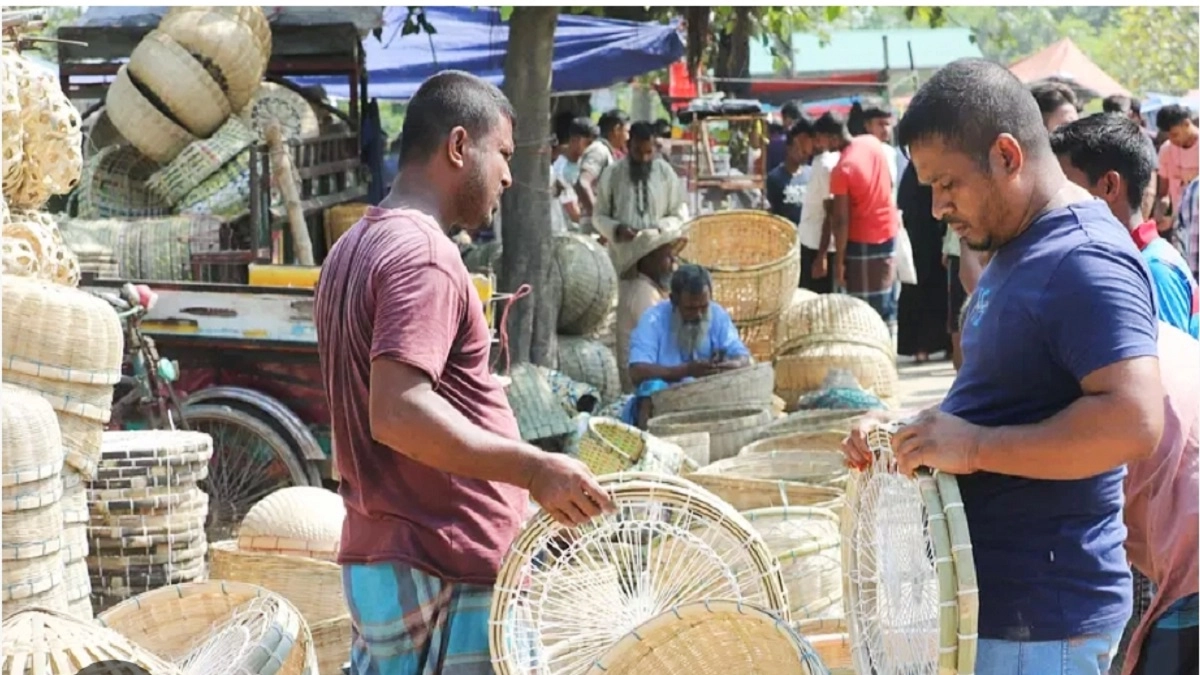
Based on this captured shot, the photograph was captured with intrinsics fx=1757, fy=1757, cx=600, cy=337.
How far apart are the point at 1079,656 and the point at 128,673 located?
169 centimetres

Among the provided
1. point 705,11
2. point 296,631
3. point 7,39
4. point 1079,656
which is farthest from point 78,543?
point 705,11

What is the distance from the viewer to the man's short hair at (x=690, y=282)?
8.18 meters

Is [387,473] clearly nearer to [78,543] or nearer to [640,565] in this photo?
[640,565]

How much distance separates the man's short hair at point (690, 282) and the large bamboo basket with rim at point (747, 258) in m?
1.81

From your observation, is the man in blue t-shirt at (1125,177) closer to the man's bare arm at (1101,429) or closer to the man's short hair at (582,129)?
the man's bare arm at (1101,429)

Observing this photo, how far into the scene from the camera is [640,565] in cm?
379

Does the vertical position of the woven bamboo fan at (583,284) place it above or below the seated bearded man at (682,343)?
below

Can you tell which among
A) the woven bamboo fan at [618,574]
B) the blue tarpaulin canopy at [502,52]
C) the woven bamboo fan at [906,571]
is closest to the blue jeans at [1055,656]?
the woven bamboo fan at [906,571]

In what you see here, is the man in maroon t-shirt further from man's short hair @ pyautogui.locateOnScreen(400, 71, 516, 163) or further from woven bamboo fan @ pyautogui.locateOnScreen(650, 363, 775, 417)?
woven bamboo fan @ pyautogui.locateOnScreen(650, 363, 775, 417)

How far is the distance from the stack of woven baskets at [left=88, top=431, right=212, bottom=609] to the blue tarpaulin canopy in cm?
702

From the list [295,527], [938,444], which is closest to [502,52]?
[295,527]

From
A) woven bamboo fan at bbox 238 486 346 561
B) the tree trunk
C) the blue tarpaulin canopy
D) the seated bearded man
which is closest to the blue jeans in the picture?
woven bamboo fan at bbox 238 486 346 561

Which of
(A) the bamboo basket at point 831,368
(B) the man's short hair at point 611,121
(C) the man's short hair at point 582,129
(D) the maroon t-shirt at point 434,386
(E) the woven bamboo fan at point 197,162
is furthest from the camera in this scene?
(B) the man's short hair at point 611,121

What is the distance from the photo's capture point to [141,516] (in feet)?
19.9
